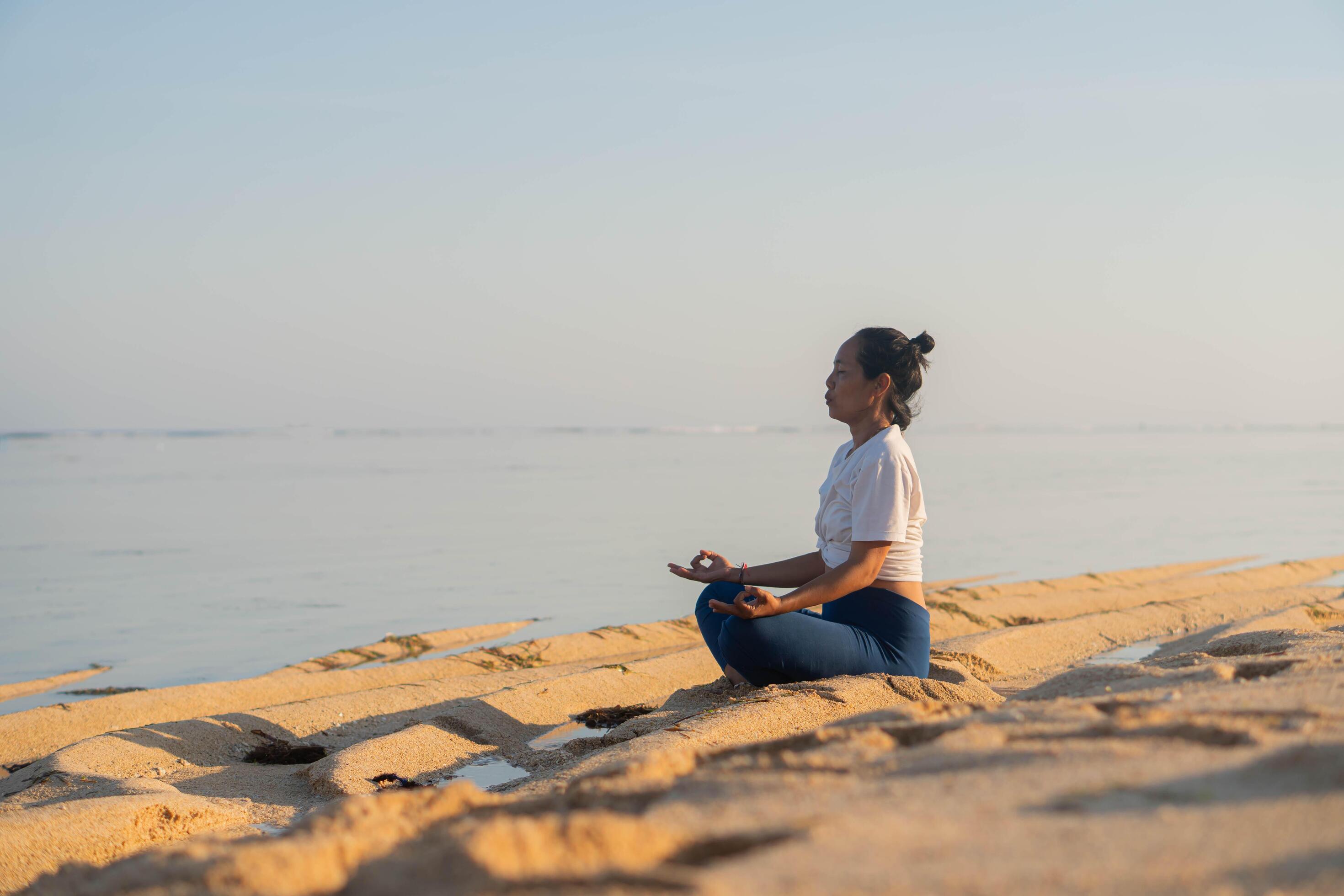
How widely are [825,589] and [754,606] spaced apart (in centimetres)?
27

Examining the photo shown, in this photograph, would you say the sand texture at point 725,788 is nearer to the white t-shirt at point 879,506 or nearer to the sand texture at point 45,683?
the white t-shirt at point 879,506

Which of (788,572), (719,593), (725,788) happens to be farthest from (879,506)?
(725,788)

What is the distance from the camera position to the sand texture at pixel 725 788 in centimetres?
131

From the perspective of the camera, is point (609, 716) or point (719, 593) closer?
point (719, 593)

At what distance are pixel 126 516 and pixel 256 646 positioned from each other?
9.27 m

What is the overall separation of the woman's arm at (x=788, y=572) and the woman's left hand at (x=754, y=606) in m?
0.54

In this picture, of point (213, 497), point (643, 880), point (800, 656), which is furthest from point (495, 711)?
point (213, 497)

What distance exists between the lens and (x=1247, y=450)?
124 ft

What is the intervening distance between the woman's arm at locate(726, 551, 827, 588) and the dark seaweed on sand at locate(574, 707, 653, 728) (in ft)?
2.64

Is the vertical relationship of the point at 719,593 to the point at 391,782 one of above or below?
above

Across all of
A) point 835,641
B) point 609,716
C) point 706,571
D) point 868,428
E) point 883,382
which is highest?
point 883,382

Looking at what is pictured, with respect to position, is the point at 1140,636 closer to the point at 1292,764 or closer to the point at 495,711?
the point at 495,711

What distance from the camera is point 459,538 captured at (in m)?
11.9

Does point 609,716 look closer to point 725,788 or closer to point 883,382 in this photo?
point 883,382
